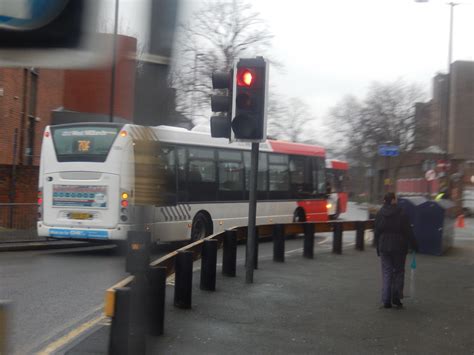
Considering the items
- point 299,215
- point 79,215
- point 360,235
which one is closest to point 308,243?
point 360,235

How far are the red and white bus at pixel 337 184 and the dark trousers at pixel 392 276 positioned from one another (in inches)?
753

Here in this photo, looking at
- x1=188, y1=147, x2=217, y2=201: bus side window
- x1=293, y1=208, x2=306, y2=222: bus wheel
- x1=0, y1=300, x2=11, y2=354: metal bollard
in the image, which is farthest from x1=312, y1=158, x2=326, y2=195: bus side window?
x1=0, y1=300, x2=11, y2=354: metal bollard

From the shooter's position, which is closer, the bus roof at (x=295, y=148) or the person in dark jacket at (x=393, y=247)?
the person in dark jacket at (x=393, y=247)

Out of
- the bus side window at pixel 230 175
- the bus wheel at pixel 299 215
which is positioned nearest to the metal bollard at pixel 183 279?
the bus side window at pixel 230 175

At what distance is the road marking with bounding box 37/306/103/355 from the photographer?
5.37 m

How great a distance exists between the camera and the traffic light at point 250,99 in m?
9.24

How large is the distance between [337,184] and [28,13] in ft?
89.7

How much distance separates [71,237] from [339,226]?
627 centimetres

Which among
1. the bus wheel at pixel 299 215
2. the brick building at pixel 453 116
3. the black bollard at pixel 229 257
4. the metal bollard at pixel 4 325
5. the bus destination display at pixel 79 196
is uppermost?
the brick building at pixel 453 116

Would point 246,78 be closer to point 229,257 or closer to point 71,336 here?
point 229,257

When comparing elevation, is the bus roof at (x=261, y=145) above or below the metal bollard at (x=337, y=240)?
above

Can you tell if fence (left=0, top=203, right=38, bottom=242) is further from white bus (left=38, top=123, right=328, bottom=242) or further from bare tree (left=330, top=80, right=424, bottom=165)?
bare tree (left=330, top=80, right=424, bottom=165)

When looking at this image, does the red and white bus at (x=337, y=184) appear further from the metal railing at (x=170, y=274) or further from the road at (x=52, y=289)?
the road at (x=52, y=289)

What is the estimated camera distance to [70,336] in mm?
5844
